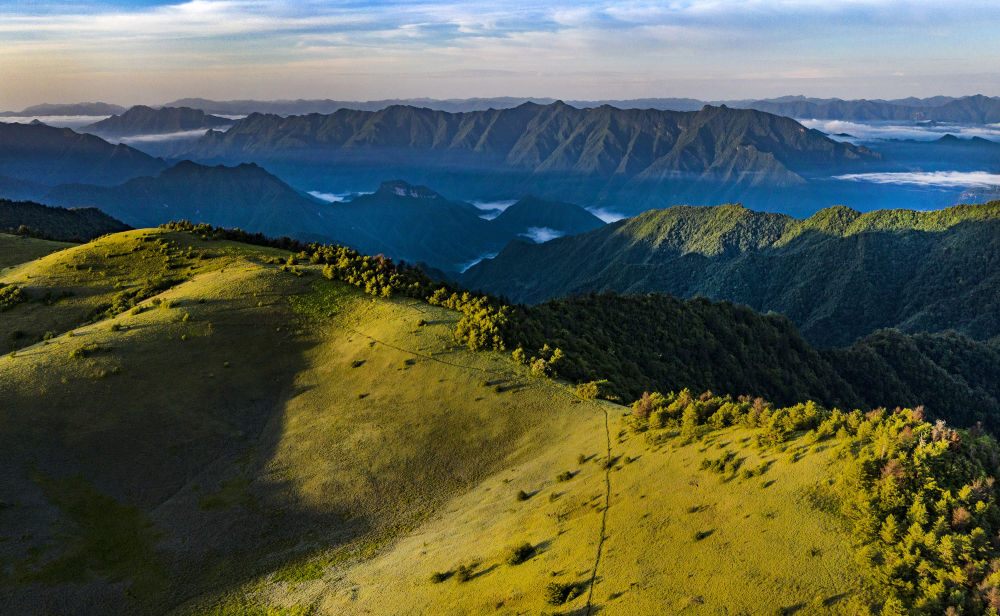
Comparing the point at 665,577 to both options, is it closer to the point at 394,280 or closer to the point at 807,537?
the point at 807,537

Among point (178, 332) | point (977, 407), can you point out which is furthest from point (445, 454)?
point (977, 407)

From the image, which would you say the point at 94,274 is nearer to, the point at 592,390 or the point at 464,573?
the point at 592,390

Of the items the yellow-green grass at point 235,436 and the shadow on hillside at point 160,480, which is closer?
the shadow on hillside at point 160,480

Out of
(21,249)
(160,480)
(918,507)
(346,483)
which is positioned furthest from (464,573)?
(21,249)

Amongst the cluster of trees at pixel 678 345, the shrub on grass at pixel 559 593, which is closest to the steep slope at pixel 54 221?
the cluster of trees at pixel 678 345

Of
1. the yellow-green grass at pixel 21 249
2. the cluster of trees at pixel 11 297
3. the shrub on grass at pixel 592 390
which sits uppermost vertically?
the yellow-green grass at pixel 21 249

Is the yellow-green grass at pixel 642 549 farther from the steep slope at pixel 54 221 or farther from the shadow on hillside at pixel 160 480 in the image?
the steep slope at pixel 54 221

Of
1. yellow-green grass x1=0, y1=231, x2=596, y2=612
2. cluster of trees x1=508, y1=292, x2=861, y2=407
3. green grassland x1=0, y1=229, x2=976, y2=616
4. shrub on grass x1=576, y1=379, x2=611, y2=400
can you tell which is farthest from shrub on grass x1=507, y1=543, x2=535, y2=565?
cluster of trees x1=508, y1=292, x2=861, y2=407
